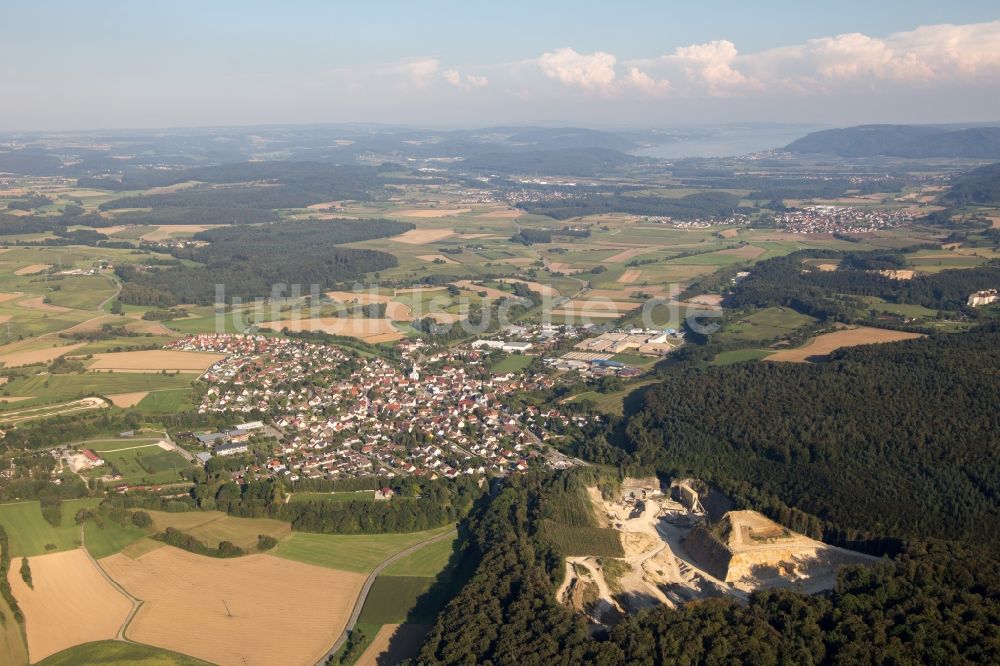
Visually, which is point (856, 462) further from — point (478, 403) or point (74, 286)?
point (74, 286)

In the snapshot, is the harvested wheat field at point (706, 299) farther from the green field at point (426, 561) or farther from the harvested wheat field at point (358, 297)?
the green field at point (426, 561)

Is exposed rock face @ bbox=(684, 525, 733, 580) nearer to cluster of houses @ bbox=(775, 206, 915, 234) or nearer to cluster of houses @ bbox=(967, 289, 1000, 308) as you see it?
cluster of houses @ bbox=(967, 289, 1000, 308)

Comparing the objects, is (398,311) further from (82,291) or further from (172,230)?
(172,230)

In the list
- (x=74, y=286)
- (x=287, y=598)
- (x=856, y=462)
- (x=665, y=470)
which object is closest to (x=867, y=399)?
(x=856, y=462)

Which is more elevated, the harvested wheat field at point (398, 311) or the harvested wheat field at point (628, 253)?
the harvested wheat field at point (628, 253)

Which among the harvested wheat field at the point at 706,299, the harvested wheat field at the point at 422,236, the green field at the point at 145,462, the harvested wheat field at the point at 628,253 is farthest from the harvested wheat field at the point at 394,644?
the harvested wheat field at the point at 422,236

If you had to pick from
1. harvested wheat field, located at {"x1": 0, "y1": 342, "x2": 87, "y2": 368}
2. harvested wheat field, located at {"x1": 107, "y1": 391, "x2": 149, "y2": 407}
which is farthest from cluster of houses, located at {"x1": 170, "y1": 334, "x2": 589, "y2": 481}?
harvested wheat field, located at {"x1": 0, "y1": 342, "x2": 87, "y2": 368}
